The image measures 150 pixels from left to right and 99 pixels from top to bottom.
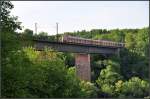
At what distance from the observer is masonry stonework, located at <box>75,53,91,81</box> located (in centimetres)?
1465

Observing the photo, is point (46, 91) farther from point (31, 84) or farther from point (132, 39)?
point (132, 39)

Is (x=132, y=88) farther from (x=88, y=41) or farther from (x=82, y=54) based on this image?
(x=88, y=41)

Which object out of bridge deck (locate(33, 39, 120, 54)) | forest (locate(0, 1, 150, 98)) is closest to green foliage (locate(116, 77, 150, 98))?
forest (locate(0, 1, 150, 98))

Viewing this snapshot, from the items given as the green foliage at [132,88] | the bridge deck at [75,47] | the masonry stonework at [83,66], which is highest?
the bridge deck at [75,47]

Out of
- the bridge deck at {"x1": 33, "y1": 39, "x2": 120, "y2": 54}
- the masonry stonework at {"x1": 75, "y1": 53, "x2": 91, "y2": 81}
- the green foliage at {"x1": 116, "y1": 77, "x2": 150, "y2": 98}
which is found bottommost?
the green foliage at {"x1": 116, "y1": 77, "x2": 150, "y2": 98}

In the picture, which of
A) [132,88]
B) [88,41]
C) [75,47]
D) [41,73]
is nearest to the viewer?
[41,73]

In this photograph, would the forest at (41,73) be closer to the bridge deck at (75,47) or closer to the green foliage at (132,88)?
the green foliage at (132,88)

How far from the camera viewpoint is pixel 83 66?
1488 centimetres

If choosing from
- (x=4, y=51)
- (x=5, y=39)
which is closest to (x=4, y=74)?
(x=4, y=51)

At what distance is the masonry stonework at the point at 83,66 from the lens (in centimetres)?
1465

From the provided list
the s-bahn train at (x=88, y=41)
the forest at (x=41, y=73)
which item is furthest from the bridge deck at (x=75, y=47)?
the forest at (x=41, y=73)

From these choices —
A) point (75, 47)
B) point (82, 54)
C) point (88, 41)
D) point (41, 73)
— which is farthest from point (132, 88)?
point (41, 73)

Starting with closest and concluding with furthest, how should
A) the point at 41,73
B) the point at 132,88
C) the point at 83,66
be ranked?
the point at 41,73
the point at 132,88
the point at 83,66

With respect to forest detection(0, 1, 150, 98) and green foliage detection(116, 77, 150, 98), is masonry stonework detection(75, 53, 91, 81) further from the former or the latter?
green foliage detection(116, 77, 150, 98)
